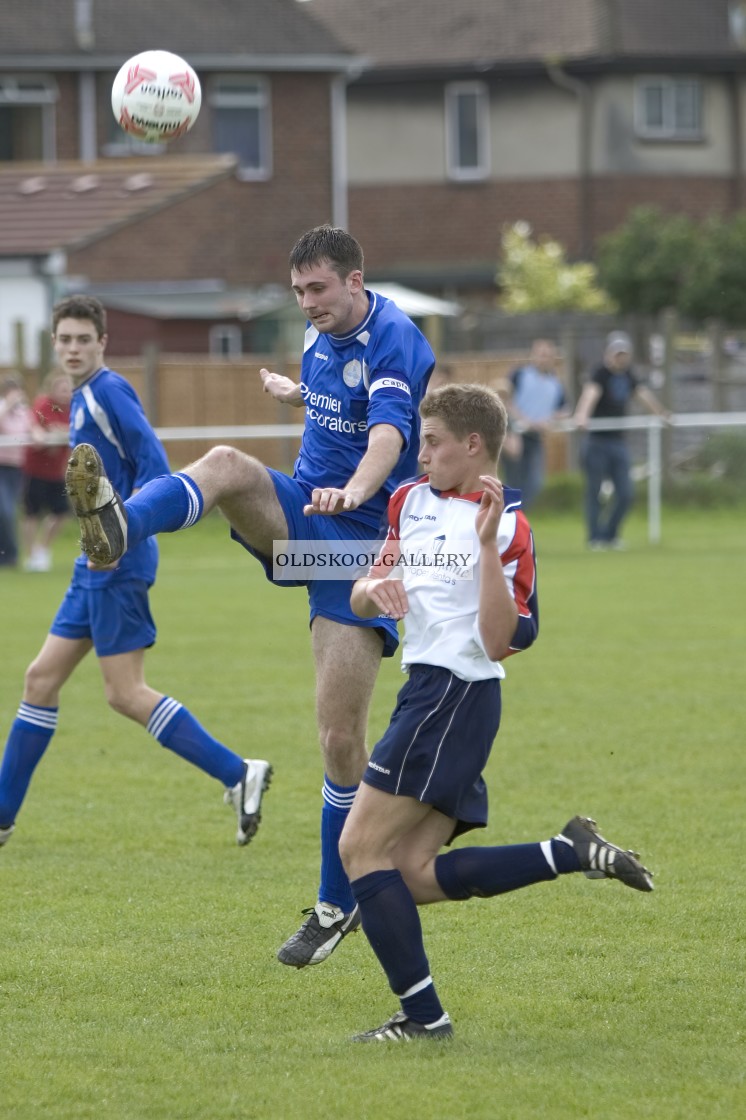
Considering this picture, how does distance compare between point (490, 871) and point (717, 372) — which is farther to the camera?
point (717, 372)

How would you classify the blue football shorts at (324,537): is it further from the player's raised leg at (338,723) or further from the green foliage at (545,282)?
the green foliage at (545,282)

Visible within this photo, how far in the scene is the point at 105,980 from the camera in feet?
17.2

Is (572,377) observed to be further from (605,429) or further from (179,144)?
(179,144)

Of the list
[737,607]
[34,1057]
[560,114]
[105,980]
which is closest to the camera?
[34,1057]

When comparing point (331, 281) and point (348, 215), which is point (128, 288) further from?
point (331, 281)

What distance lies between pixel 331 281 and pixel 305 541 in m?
0.81

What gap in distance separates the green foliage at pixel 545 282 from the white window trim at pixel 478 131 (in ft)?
11.4

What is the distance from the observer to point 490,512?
428cm

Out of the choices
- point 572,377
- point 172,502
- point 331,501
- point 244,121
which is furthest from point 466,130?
point 331,501

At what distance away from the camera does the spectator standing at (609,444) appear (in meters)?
19.2

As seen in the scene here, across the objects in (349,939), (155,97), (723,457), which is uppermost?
(155,97)

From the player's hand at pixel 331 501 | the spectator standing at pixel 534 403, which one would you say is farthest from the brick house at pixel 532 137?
the player's hand at pixel 331 501

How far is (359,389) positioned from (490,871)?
1673mm

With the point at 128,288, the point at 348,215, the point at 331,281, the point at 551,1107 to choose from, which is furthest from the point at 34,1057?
the point at 348,215
